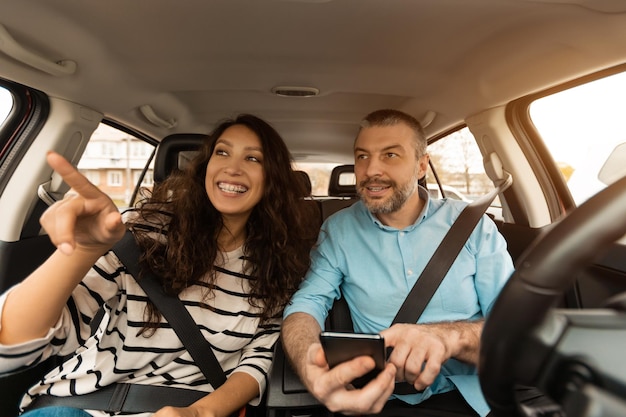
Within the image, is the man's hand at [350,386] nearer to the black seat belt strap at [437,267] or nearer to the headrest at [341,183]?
the black seat belt strap at [437,267]

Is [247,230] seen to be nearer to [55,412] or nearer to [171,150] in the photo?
[171,150]

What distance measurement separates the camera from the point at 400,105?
299 centimetres

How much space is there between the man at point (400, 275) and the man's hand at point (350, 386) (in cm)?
6

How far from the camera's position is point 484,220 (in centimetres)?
192

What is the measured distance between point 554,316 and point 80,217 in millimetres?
960

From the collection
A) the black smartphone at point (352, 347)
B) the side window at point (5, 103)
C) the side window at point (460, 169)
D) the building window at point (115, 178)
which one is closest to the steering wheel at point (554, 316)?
the black smartphone at point (352, 347)

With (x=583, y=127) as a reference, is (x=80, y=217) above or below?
below

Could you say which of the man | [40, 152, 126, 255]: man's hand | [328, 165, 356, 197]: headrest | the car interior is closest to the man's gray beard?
the man

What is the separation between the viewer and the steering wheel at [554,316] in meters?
0.60

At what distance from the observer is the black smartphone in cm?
105

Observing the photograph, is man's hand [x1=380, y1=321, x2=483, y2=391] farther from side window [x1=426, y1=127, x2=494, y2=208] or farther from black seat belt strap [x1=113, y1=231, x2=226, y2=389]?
side window [x1=426, y1=127, x2=494, y2=208]

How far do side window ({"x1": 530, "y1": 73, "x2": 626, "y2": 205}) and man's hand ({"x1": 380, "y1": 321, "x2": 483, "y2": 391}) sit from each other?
36.9 inches

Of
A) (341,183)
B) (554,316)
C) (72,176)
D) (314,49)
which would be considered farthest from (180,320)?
(341,183)

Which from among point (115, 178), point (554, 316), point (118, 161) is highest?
point (118, 161)
